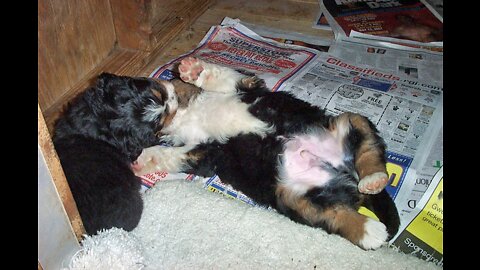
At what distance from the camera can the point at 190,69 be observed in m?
1.90

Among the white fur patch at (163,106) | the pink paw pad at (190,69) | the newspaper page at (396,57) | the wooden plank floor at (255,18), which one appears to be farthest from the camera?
the wooden plank floor at (255,18)

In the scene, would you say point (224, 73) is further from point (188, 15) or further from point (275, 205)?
point (188, 15)

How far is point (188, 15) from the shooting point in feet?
9.61

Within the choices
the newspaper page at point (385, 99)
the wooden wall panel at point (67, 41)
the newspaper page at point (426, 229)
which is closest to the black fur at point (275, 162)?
the newspaper page at point (426, 229)

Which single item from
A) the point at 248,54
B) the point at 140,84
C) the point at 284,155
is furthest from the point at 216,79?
the point at 248,54

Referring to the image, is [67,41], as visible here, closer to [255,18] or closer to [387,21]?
[255,18]

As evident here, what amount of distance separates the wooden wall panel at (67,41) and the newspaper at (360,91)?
1.19 ft

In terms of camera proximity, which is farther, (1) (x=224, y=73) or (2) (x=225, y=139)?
(1) (x=224, y=73)

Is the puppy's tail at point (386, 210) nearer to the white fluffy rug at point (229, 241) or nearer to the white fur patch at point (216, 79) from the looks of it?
the white fluffy rug at point (229, 241)

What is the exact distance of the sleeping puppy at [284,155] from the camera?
153 cm
